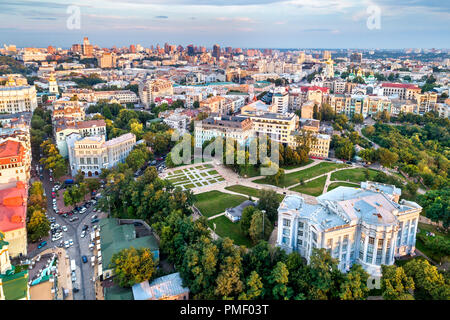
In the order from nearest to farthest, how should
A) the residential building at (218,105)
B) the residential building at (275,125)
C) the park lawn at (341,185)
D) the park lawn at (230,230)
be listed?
the park lawn at (230,230) < the park lawn at (341,185) < the residential building at (275,125) < the residential building at (218,105)

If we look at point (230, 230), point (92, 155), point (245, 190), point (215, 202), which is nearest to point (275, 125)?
point (245, 190)

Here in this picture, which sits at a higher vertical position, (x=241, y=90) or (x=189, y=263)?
(x=241, y=90)

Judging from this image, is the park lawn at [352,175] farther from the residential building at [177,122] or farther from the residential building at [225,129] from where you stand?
the residential building at [177,122]

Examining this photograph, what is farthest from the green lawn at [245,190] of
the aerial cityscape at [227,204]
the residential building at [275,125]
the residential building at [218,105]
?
the residential building at [218,105]

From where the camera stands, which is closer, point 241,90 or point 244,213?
point 244,213

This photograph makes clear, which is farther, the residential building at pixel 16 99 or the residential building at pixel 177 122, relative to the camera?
the residential building at pixel 16 99

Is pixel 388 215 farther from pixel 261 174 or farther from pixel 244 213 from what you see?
pixel 261 174

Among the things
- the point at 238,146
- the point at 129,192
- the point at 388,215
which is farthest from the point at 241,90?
the point at 388,215
